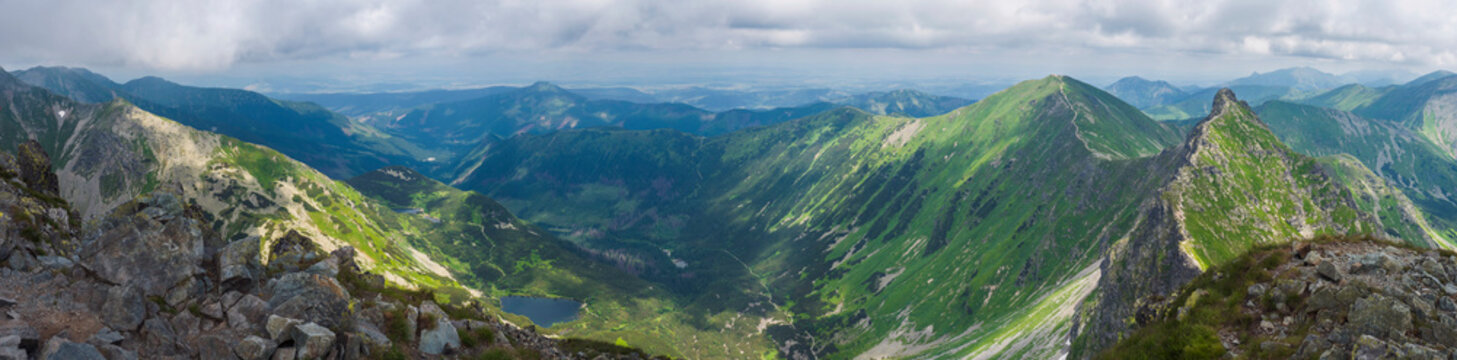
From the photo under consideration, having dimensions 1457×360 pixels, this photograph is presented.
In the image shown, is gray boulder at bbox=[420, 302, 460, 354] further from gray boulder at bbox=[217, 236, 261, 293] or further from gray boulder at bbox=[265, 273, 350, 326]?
gray boulder at bbox=[217, 236, 261, 293]

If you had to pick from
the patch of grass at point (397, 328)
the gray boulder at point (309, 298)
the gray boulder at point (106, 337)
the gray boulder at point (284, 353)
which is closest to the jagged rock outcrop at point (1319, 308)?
the patch of grass at point (397, 328)

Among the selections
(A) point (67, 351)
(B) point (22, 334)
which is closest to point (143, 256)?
(B) point (22, 334)

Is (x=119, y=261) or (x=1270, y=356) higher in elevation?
(x=119, y=261)

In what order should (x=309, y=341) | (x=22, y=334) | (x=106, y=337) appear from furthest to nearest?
(x=309, y=341) < (x=106, y=337) < (x=22, y=334)

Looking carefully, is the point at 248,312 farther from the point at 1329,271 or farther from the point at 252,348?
the point at 1329,271

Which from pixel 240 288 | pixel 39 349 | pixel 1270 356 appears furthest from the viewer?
pixel 240 288

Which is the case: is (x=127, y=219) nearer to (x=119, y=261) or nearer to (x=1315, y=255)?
(x=119, y=261)

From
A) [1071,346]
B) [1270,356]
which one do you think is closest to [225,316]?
[1270,356]

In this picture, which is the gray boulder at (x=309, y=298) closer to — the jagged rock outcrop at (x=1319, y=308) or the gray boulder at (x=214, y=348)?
the gray boulder at (x=214, y=348)
